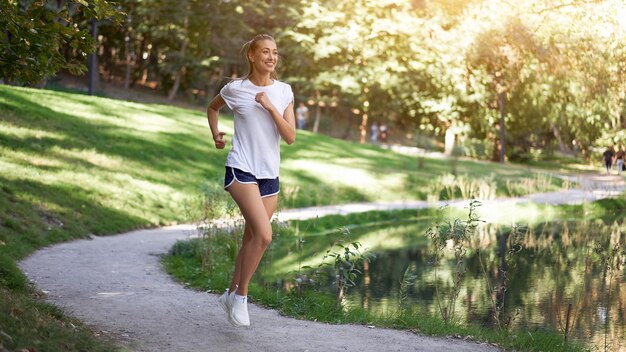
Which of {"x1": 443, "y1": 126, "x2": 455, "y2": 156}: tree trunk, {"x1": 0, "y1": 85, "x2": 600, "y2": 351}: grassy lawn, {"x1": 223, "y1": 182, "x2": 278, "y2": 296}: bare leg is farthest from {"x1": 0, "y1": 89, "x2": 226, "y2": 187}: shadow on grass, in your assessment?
{"x1": 443, "y1": 126, "x2": 455, "y2": 156}: tree trunk

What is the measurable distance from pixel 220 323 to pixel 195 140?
20.9m

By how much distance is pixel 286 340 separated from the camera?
766cm

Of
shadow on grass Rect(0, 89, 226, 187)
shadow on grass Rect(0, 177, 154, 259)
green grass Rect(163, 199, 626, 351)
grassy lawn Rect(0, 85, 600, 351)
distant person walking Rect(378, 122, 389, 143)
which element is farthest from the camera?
distant person walking Rect(378, 122, 389, 143)

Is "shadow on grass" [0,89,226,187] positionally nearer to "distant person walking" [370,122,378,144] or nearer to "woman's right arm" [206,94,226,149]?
"woman's right arm" [206,94,226,149]

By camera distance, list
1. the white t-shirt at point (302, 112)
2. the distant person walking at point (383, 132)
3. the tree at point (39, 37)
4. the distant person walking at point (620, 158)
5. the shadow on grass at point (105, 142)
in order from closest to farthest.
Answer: the tree at point (39, 37), the shadow on grass at point (105, 142), the distant person walking at point (620, 158), the white t-shirt at point (302, 112), the distant person walking at point (383, 132)

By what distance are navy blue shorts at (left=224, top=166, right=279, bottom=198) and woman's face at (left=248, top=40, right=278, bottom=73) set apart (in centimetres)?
80

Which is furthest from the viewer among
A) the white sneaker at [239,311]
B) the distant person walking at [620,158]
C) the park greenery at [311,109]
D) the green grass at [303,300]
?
the distant person walking at [620,158]

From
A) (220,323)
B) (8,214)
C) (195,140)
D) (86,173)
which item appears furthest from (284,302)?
(195,140)

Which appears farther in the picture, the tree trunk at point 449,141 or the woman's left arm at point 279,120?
the tree trunk at point 449,141

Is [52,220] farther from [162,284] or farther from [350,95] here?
[350,95]

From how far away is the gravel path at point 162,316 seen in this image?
749 centimetres

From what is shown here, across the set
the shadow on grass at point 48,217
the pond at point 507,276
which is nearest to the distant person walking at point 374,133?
the pond at point 507,276

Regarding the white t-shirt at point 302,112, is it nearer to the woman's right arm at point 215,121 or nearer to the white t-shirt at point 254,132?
the woman's right arm at point 215,121

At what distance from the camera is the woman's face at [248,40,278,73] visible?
24.3 ft
